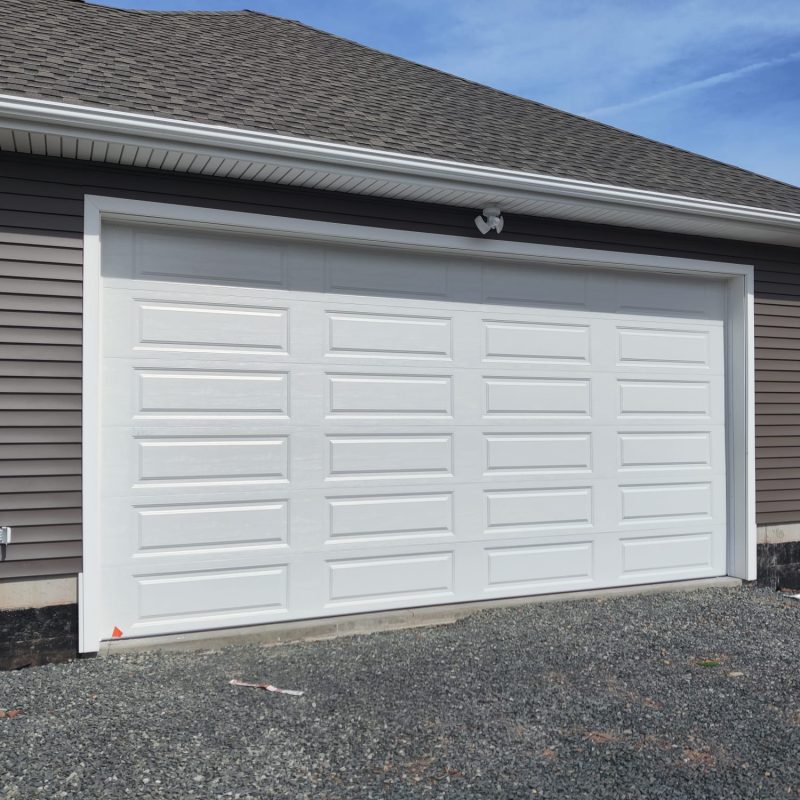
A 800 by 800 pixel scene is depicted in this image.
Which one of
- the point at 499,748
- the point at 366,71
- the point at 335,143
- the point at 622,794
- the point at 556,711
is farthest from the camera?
the point at 366,71

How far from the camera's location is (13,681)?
153 inches

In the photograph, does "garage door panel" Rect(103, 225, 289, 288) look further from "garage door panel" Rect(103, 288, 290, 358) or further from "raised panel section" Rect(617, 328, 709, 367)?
"raised panel section" Rect(617, 328, 709, 367)

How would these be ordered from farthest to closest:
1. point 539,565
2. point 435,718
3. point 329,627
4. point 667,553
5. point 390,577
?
point 667,553 < point 539,565 < point 390,577 < point 329,627 < point 435,718

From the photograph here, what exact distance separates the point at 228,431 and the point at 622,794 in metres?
3.01

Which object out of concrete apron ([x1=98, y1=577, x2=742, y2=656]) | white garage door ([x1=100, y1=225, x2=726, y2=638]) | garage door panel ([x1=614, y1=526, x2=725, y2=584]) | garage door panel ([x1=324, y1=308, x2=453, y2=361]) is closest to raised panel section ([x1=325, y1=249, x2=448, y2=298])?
white garage door ([x1=100, y1=225, x2=726, y2=638])

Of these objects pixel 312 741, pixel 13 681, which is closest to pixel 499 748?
pixel 312 741

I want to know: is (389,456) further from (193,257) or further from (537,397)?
(193,257)

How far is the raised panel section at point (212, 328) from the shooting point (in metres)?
4.62

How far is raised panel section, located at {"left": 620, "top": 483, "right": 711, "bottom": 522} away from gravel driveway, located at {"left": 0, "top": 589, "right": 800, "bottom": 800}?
1.15m

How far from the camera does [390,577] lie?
17.0ft

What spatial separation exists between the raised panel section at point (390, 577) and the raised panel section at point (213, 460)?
775 mm

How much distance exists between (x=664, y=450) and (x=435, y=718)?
338 cm

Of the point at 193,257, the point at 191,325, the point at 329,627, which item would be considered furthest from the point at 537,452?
the point at 193,257

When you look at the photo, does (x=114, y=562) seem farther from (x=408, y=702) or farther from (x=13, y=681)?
(x=408, y=702)
